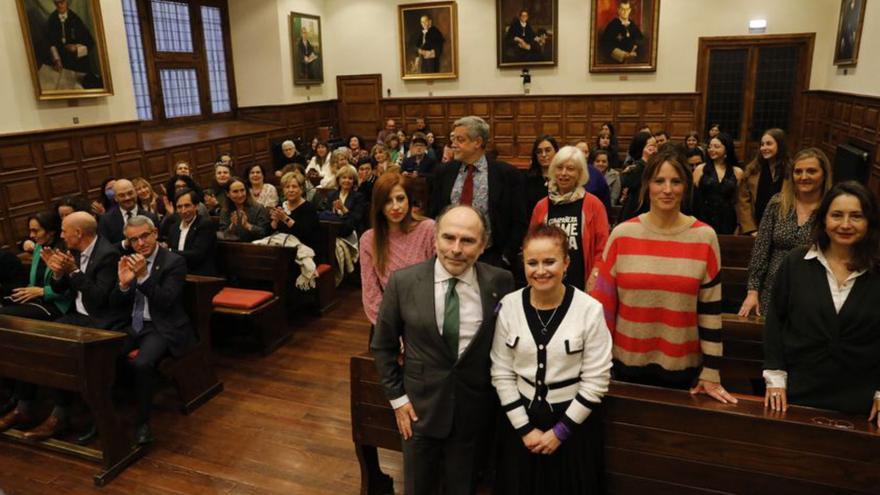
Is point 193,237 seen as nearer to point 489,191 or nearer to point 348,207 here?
point 348,207

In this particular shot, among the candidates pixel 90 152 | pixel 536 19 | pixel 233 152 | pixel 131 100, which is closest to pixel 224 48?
pixel 233 152

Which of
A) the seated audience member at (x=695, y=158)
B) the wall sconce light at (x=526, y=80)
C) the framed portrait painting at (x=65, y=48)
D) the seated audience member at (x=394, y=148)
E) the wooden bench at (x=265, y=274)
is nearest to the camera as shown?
Result: the wooden bench at (x=265, y=274)

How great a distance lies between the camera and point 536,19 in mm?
13047

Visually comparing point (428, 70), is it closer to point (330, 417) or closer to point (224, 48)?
point (224, 48)

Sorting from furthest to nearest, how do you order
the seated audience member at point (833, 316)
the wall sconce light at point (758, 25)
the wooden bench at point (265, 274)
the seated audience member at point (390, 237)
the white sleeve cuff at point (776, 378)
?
the wall sconce light at point (758, 25) → the wooden bench at point (265, 274) → the seated audience member at point (390, 237) → the white sleeve cuff at point (776, 378) → the seated audience member at point (833, 316)

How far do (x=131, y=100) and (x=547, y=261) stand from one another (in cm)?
910

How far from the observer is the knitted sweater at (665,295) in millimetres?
2297

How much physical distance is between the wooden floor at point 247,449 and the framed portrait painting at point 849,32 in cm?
953

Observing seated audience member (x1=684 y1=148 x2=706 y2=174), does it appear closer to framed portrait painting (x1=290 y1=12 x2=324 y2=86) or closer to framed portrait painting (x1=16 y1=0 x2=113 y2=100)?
framed portrait painting (x1=16 y1=0 x2=113 y2=100)

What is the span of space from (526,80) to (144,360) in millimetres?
11286

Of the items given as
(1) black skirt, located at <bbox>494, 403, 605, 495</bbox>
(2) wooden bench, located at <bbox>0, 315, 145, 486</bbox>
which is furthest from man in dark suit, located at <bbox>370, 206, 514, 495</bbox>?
(2) wooden bench, located at <bbox>0, 315, 145, 486</bbox>

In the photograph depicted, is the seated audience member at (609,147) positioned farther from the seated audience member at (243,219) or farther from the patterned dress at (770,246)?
the patterned dress at (770,246)

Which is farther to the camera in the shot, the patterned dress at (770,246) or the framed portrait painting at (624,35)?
the framed portrait painting at (624,35)

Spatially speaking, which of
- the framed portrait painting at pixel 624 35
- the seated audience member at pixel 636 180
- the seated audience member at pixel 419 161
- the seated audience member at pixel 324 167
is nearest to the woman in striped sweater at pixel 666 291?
the seated audience member at pixel 636 180
